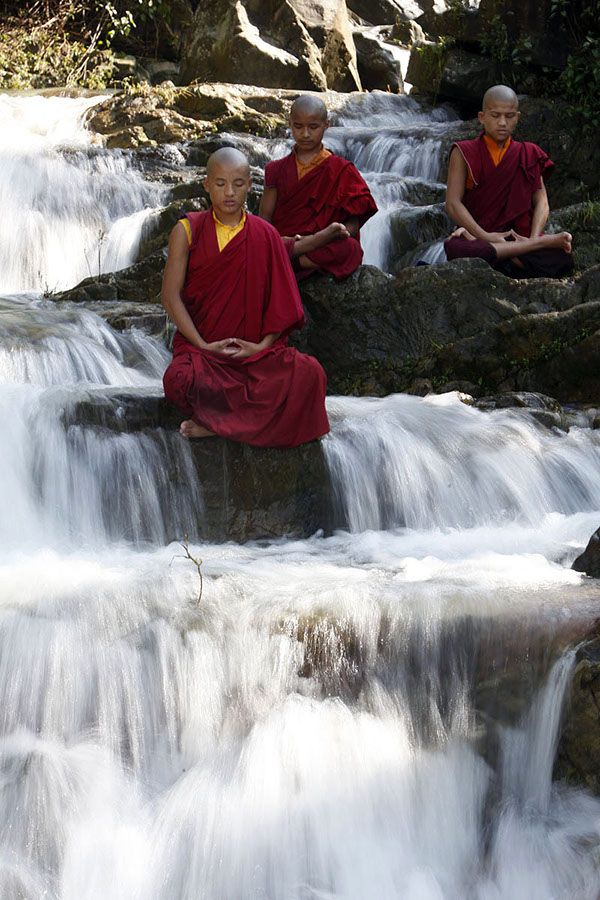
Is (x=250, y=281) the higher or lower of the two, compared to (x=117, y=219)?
higher

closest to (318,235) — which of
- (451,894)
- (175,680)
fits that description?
(175,680)

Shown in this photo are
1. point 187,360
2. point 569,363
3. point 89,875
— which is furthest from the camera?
point 569,363

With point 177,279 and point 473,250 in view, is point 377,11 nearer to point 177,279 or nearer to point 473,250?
point 473,250

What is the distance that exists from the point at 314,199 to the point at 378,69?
877 centimetres

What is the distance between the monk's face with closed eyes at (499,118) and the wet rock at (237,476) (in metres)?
3.28

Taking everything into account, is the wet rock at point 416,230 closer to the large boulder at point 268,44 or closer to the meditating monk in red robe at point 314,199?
the meditating monk in red robe at point 314,199

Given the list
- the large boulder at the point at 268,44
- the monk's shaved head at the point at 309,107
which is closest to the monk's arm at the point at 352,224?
the monk's shaved head at the point at 309,107

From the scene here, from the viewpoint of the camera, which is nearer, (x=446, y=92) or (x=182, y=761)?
(x=182, y=761)

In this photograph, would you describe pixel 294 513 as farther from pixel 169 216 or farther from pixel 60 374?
pixel 169 216

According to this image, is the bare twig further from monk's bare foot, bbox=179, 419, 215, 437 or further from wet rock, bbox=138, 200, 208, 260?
wet rock, bbox=138, 200, 208, 260

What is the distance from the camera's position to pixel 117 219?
9.04 meters

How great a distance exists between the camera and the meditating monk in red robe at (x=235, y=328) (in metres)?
5.09

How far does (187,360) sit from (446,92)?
26.4 feet

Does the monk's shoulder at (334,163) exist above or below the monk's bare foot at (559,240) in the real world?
above
